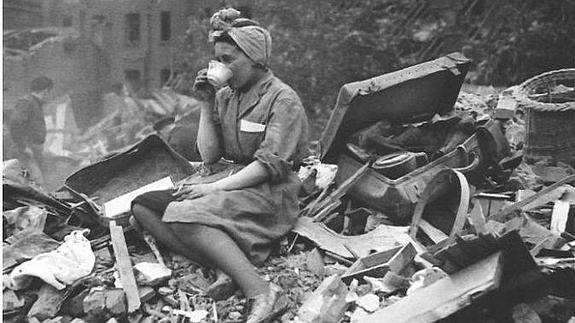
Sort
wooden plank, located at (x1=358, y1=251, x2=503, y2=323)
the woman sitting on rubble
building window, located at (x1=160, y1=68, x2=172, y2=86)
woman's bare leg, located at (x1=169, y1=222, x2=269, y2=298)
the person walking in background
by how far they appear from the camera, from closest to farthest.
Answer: wooden plank, located at (x1=358, y1=251, x2=503, y2=323) < woman's bare leg, located at (x1=169, y1=222, x2=269, y2=298) < the woman sitting on rubble < the person walking in background < building window, located at (x1=160, y1=68, x2=172, y2=86)

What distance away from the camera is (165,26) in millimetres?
14375

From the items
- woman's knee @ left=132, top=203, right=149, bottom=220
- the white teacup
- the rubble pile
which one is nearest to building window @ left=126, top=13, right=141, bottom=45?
the rubble pile

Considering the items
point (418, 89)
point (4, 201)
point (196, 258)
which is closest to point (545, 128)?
point (418, 89)

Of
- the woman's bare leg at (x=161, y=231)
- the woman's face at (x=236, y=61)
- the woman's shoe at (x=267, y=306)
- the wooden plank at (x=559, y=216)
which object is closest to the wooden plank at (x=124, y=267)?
the woman's bare leg at (x=161, y=231)

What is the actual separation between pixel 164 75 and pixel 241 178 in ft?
35.2

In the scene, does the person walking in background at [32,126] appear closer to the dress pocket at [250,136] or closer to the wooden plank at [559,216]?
the dress pocket at [250,136]

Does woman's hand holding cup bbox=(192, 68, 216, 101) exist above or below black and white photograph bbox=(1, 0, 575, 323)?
above

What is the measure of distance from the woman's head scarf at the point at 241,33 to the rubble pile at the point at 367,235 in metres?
0.68

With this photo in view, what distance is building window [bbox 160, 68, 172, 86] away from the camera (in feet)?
47.6

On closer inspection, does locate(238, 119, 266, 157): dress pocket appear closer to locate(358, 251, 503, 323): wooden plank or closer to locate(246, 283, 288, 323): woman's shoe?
locate(246, 283, 288, 323): woman's shoe

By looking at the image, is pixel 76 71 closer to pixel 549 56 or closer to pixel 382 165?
pixel 549 56

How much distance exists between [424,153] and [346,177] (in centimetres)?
54

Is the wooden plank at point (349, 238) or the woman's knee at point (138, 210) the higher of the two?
the woman's knee at point (138, 210)

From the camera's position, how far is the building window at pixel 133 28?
46.6 feet
